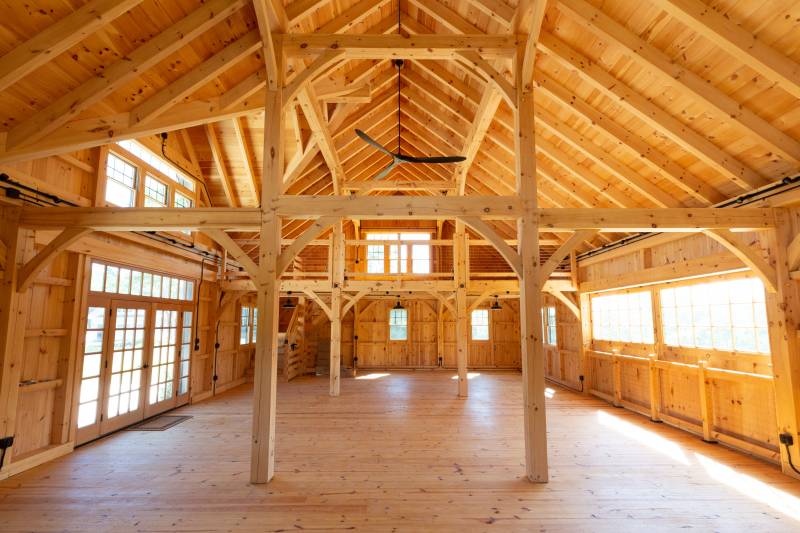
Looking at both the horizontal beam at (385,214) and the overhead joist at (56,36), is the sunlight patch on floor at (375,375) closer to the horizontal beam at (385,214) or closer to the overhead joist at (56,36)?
the horizontal beam at (385,214)

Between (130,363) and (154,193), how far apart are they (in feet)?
9.63

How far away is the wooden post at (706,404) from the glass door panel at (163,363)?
879cm

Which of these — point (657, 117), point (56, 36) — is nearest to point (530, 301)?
point (657, 117)

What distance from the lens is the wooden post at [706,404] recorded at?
569 centimetres

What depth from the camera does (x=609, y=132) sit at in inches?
214

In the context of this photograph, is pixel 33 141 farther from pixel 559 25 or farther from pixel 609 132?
pixel 609 132

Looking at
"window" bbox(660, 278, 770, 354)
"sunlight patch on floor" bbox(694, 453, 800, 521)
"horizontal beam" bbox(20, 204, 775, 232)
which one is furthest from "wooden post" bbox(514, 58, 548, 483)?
"window" bbox(660, 278, 770, 354)

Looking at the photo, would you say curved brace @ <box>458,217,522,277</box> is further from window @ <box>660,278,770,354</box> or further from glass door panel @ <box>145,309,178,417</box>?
glass door panel @ <box>145,309,178,417</box>

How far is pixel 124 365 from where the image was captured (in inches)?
249

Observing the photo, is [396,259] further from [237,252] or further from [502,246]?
[237,252]

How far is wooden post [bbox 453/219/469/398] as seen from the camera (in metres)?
9.08

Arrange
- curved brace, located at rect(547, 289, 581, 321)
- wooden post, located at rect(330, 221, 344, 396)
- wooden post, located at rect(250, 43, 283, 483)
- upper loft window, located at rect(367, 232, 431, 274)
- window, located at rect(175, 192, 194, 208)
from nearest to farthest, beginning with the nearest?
wooden post, located at rect(250, 43, 283, 483), window, located at rect(175, 192, 194, 208), wooden post, located at rect(330, 221, 344, 396), curved brace, located at rect(547, 289, 581, 321), upper loft window, located at rect(367, 232, 431, 274)

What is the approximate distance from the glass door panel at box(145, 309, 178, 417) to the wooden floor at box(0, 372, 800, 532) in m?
0.96

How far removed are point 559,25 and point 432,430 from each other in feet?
19.1
